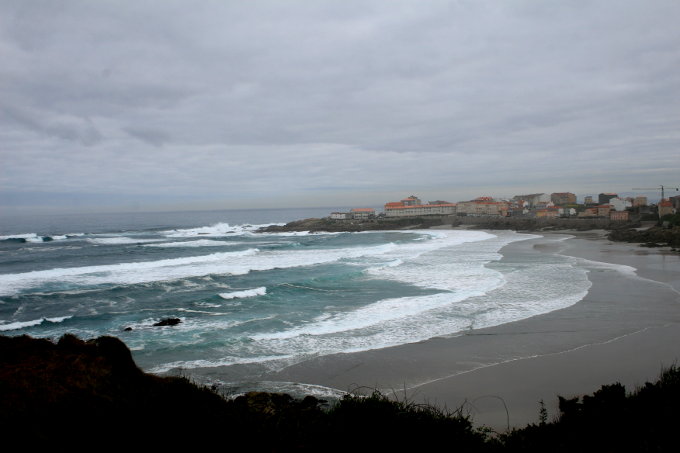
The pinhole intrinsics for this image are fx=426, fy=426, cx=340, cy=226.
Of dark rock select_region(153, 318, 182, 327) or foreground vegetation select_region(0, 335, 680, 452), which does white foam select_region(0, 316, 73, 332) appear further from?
foreground vegetation select_region(0, 335, 680, 452)

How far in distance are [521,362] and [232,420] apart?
6.66m

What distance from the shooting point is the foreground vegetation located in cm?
378

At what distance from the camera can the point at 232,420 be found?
415 cm

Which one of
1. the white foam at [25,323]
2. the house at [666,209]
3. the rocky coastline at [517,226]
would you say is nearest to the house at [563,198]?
the rocky coastline at [517,226]

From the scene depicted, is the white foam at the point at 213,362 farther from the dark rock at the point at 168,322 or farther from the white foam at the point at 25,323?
the white foam at the point at 25,323

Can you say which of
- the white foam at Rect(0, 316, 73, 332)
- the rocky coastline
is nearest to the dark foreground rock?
the rocky coastline

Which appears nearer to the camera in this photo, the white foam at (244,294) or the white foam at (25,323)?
the white foam at (25,323)

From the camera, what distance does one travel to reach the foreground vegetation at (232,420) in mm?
3781

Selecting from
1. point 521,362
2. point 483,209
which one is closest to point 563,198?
point 483,209

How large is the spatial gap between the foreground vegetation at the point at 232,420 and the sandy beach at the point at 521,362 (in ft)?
5.43

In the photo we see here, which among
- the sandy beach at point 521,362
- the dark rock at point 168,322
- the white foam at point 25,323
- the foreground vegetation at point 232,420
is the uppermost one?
the foreground vegetation at point 232,420

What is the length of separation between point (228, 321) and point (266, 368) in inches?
178

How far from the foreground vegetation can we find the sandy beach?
165 centimetres

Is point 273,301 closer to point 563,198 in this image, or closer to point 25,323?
point 25,323
